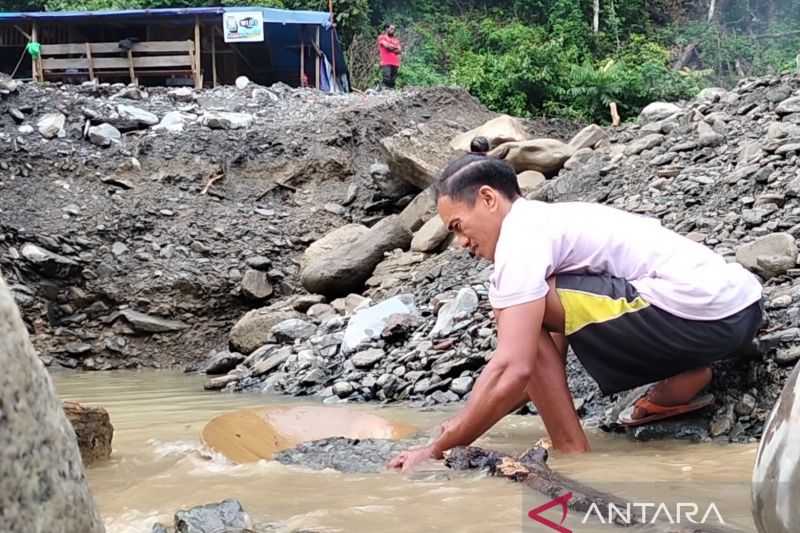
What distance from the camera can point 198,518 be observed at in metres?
1.92

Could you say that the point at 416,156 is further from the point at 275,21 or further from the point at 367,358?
the point at 275,21

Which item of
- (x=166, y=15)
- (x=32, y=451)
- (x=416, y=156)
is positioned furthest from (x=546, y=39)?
(x=32, y=451)

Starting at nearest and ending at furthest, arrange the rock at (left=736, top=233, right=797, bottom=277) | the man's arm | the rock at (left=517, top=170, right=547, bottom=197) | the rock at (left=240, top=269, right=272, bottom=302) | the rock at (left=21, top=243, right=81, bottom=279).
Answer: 1. the man's arm
2. the rock at (left=736, top=233, right=797, bottom=277)
3. the rock at (left=517, top=170, right=547, bottom=197)
4. the rock at (left=21, top=243, right=81, bottom=279)
5. the rock at (left=240, top=269, right=272, bottom=302)

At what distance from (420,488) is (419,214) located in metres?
6.46

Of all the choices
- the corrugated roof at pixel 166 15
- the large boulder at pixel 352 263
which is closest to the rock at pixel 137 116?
the corrugated roof at pixel 166 15

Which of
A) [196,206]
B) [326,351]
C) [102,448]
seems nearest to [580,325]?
[102,448]

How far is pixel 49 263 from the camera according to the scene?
30.8 feet

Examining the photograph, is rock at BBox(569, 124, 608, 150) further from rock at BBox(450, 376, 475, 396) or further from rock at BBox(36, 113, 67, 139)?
rock at BBox(36, 113, 67, 139)

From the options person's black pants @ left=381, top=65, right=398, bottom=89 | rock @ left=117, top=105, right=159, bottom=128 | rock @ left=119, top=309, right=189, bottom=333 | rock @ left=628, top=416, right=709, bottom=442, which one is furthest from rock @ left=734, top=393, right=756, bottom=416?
person's black pants @ left=381, top=65, right=398, bottom=89

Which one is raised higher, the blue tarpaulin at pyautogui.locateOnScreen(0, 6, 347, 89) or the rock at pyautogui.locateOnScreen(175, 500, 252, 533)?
the blue tarpaulin at pyautogui.locateOnScreen(0, 6, 347, 89)

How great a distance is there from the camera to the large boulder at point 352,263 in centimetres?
827

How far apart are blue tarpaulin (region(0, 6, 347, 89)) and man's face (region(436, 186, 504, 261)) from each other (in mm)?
13868

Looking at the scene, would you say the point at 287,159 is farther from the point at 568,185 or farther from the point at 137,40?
the point at 137,40

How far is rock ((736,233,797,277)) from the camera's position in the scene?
154 inches
